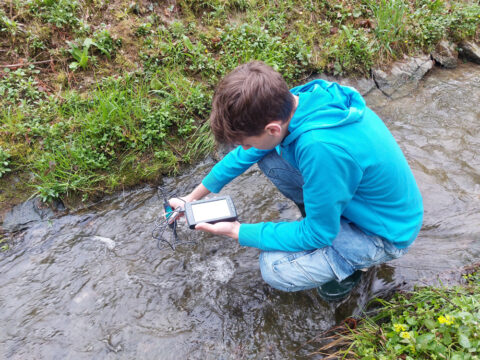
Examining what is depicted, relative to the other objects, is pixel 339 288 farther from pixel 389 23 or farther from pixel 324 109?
pixel 389 23

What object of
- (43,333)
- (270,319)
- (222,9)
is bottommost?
(270,319)

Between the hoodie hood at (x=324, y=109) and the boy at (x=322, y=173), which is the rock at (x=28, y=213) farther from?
the hoodie hood at (x=324, y=109)

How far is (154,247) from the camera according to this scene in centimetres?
260

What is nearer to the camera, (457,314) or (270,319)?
(457,314)

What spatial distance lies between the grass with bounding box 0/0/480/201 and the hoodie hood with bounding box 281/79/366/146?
184 centimetres

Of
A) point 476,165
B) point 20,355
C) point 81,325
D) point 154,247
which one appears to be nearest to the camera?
point 20,355

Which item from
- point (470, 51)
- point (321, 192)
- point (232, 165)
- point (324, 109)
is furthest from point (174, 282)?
point (470, 51)

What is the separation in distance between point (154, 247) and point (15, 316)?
0.97 m

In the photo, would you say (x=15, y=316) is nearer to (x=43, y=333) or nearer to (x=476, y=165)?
(x=43, y=333)

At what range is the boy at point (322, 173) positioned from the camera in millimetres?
1447

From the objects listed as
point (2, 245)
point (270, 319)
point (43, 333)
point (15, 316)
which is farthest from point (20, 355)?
point (270, 319)

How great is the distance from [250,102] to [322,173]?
435mm

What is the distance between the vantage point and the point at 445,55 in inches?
189

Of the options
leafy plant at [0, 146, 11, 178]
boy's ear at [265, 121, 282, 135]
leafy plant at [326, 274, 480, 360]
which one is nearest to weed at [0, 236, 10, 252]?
leafy plant at [0, 146, 11, 178]
